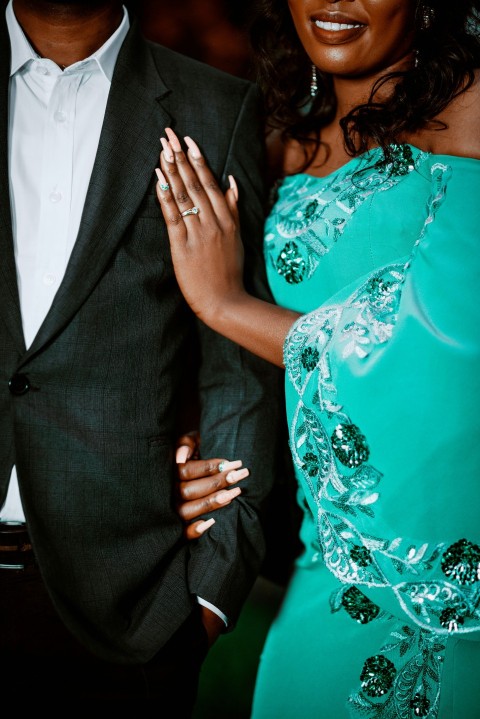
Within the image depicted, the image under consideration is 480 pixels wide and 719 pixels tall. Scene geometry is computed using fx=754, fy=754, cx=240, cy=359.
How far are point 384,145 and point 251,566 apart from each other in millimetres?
921

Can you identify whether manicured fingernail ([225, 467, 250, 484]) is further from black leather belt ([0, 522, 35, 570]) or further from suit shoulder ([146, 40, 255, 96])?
suit shoulder ([146, 40, 255, 96])

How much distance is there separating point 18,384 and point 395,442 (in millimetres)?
705

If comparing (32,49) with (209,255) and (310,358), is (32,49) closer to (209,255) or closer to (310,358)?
(209,255)

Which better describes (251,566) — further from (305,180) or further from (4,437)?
(305,180)

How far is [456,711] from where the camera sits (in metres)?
1.37

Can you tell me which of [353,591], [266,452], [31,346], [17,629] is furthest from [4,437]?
[353,591]

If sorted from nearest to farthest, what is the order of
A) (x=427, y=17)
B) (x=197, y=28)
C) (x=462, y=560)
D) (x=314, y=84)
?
1. (x=462, y=560)
2. (x=427, y=17)
3. (x=314, y=84)
4. (x=197, y=28)

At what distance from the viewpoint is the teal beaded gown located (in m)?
1.27

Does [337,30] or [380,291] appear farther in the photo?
[337,30]

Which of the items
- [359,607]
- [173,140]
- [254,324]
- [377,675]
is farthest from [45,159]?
[377,675]

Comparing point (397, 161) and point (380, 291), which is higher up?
point (397, 161)

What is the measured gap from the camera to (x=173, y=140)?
1.52 metres

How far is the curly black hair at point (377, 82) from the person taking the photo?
1.48 meters

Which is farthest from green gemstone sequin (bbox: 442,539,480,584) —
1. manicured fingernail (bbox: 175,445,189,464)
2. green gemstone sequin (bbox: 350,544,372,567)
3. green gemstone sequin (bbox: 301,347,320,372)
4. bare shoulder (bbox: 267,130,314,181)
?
bare shoulder (bbox: 267,130,314,181)
